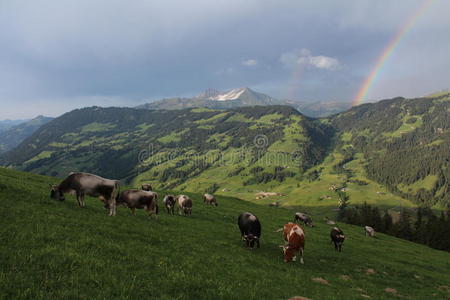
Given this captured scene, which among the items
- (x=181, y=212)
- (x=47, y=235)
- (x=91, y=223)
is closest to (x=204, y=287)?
(x=47, y=235)

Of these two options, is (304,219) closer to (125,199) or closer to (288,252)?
(288,252)

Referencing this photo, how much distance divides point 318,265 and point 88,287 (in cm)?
2054

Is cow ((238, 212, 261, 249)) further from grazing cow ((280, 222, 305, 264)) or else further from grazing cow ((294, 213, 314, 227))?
grazing cow ((294, 213, 314, 227))

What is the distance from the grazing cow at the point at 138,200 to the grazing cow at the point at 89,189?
3373 mm

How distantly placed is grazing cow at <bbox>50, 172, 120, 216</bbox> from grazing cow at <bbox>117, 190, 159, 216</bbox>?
133 inches

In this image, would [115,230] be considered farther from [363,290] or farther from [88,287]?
[363,290]

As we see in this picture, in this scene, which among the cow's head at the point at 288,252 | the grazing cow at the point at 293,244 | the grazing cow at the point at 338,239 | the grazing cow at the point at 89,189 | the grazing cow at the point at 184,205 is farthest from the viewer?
the grazing cow at the point at 184,205

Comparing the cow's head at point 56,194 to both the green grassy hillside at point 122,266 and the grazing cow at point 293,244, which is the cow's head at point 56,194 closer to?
the green grassy hillside at point 122,266

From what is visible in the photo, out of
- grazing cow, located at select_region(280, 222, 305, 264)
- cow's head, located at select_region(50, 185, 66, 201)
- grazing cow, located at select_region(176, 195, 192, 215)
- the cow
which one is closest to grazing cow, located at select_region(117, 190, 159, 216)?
cow's head, located at select_region(50, 185, 66, 201)

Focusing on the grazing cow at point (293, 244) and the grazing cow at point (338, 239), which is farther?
the grazing cow at point (338, 239)

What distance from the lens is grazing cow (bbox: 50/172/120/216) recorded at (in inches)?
804

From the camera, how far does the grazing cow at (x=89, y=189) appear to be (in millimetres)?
20422

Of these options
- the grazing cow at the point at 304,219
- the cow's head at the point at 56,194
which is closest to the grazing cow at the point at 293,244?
the cow's head at the point at 56,194

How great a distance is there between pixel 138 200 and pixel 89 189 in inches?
209
